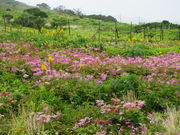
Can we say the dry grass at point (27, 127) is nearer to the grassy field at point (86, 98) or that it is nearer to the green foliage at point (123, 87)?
the grassy field at point (86, 98)

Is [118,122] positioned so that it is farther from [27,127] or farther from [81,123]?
[27,127]

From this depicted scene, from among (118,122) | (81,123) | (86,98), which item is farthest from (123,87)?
(81,123)

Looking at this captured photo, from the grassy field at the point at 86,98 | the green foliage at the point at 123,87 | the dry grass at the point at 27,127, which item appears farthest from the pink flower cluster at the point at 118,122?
the green foliage at the point at 123,87

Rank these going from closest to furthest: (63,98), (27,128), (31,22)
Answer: (27,128) → (63,98) → (31,22)

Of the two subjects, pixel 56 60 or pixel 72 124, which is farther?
pixel 56 60

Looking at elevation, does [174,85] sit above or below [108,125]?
above

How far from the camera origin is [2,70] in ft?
24.3

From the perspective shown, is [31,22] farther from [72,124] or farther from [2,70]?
[72,124]

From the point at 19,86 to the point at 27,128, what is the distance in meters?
2.48

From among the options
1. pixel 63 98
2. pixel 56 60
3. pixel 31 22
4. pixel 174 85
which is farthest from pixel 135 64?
pixel 31 22

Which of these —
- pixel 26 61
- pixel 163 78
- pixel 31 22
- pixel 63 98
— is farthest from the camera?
pixel 31 22

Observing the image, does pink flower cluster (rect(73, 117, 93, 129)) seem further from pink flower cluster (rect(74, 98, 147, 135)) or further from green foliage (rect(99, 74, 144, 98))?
green foliage (rect(99, 74, 144, 98))

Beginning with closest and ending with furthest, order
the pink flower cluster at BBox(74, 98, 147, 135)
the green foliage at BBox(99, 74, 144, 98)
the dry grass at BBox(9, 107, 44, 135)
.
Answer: the dry grass at BBox(9, 107, 44, 135), the pink flower cluster at BBox(74, 98, 147, 135), the green foliage at BBox(99, 74, 144, 98)

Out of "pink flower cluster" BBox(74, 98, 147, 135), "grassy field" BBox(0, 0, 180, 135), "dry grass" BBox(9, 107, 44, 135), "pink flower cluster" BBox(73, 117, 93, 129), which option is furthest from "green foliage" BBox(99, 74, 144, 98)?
"dry grass" BBox(9, 107, 44, 135)
